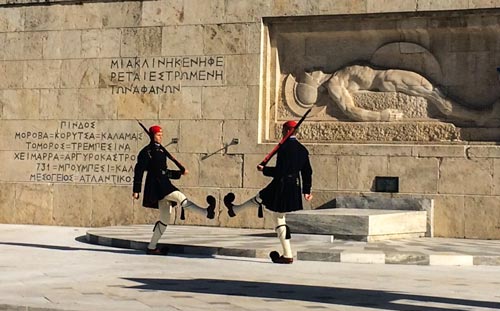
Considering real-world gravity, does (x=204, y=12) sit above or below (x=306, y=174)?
above

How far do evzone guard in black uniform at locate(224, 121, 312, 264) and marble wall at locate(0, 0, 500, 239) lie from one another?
4.62 meters

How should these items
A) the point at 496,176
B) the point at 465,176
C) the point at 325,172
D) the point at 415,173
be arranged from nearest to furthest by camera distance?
1. the point at 496,176
2. the point at 465,176
3. the point at 415,173
4. the point at 325,172

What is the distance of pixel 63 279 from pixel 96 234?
4.98 m

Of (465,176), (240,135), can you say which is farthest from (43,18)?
(465,176)

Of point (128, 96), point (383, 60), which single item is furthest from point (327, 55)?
point (128, 96)

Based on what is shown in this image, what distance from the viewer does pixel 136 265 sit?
1088 cm

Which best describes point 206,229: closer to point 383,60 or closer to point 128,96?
point 128,96

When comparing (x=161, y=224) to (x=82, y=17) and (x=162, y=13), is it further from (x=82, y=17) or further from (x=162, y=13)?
(x=82, y=17)

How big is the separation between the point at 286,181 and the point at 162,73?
655cm

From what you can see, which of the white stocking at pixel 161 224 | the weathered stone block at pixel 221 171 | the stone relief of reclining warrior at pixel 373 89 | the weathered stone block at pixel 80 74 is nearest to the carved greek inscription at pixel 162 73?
the weathered stone block at pixel 80 74

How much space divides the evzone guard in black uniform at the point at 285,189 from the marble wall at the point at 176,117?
182 inches

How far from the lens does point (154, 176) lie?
12.2 meters

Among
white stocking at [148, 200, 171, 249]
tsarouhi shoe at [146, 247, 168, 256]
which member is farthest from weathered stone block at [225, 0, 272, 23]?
tsarouhi shoe at [146, 247, 168, 256]

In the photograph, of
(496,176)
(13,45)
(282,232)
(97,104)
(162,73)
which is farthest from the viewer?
(13,45)
